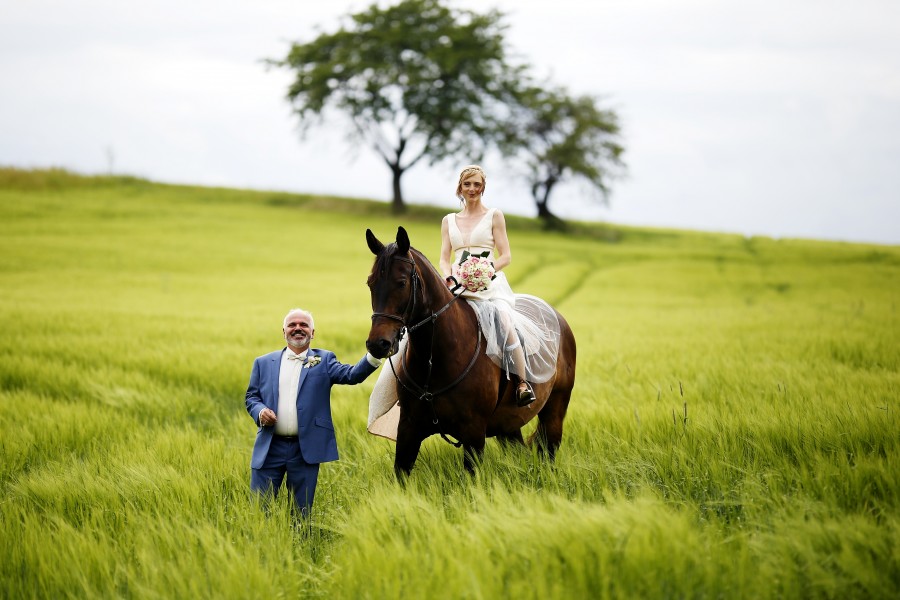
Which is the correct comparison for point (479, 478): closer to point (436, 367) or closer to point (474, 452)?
point (474, 452)

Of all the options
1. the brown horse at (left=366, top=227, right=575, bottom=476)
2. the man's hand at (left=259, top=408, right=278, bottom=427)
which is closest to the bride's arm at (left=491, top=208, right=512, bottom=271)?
the brown horse at (left=366, top=227, right=575, bottom=476)

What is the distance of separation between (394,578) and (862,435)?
13.3 ft

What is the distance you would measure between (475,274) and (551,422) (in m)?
2.01

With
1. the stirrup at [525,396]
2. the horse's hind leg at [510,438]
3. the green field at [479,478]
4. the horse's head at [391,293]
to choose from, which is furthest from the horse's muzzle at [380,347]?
the horse's hind leg at [510,438]

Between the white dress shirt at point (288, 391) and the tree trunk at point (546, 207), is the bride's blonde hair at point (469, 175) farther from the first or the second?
the tree trunk at point (546, 207)

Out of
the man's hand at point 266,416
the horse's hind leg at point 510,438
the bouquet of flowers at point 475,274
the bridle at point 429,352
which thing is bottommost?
the horse's hind leg at point 510,438

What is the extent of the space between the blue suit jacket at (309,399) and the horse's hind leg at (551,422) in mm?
2282

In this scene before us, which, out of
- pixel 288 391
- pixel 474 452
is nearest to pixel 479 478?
pixel 474 452

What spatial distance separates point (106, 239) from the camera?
3150cm

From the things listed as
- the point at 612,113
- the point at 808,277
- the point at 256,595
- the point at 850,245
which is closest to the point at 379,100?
the point at 612,113

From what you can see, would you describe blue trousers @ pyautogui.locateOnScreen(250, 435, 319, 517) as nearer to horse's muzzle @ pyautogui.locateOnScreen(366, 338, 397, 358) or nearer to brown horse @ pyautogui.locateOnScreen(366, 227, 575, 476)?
brown horse @ pyautogui.locateOnScreen(366, 227, 575, 476)

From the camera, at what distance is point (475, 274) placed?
199 inches

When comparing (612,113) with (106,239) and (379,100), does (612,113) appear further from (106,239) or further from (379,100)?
(106,239)

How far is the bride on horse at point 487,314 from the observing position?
5121 millimetres
